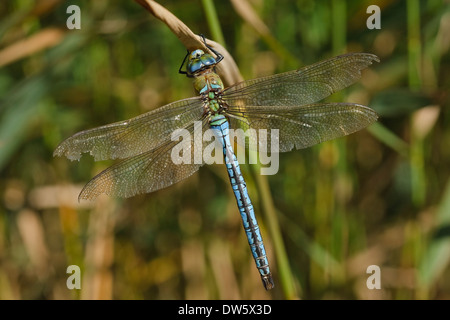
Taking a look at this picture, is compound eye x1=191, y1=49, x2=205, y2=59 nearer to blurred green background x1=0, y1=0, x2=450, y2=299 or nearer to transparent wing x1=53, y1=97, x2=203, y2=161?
transparent wing x1=53, y1=97, x2=203, y2=161

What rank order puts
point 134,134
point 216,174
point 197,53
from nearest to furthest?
point 197,53, point 134,134, point 216,174

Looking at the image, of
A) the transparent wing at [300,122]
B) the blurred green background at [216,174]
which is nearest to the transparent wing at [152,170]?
the transparent wing at [300,122]

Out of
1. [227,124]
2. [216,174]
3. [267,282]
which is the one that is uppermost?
[216,174]

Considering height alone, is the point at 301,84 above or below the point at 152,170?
above

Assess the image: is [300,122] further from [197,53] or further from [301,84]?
[197,53]

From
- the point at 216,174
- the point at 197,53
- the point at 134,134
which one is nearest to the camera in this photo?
the point at 197,53

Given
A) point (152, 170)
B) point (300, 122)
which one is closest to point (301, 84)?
point (300, 122)

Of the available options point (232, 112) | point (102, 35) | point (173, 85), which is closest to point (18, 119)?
point (102, 35)
